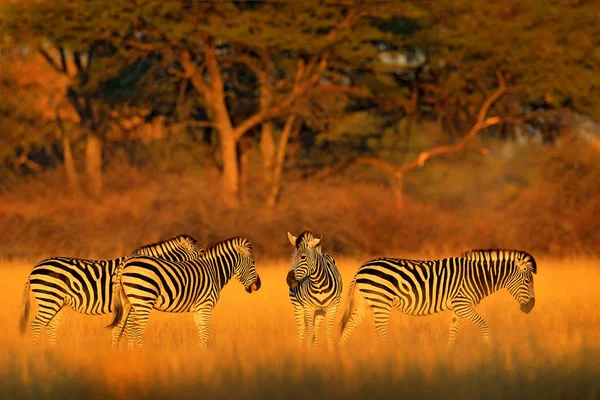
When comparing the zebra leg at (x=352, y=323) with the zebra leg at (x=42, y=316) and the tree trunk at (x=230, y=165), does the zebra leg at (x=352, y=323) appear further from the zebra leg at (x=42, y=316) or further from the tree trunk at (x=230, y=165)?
the tree trunk at (x=230, y=165)

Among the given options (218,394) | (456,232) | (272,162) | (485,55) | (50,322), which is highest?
(485,55)

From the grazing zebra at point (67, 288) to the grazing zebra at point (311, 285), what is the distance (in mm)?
1294

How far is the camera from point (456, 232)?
28.5 meters

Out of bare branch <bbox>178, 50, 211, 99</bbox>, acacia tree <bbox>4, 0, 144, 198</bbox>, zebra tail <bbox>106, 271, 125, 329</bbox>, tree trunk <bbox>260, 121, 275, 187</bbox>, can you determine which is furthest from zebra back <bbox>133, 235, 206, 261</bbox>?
tree trunk <bbox>260, 121, 275, 187</bbox>

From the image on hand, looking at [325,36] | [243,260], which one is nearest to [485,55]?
[325,36]

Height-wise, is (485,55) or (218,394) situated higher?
(485,55)

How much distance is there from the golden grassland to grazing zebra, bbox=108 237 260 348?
0.31 meters

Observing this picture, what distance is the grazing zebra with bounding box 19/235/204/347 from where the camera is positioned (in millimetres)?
11867

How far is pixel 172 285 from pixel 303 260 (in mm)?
1200

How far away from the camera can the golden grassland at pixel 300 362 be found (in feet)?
29.0

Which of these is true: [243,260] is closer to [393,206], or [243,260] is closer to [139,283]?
[139,283]

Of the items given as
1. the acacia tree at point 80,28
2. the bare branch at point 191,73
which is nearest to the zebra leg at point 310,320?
the acacia tree at point 80,28

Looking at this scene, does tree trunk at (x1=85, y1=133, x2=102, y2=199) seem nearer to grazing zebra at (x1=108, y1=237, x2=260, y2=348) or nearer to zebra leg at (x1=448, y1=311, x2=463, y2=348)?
grazing zebra at (x1=108, y1=237, x2=260, y2=348)

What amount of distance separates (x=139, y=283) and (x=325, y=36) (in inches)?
758
